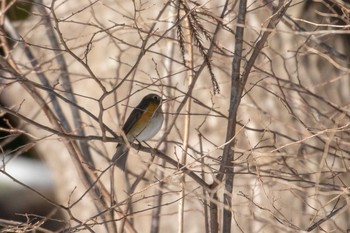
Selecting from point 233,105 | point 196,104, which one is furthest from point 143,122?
point 233,105

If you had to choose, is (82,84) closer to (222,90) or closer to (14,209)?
(222,90)

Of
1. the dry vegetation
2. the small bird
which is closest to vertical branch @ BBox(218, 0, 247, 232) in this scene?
the dry vegetation

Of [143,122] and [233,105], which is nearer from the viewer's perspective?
[233,105]

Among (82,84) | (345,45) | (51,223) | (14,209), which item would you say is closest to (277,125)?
(345,45)

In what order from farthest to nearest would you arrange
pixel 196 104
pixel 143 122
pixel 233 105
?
1. pixel 196 104
2. pixel 143 122
3. pixel 233 105

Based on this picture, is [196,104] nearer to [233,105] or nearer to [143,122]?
[143,122]

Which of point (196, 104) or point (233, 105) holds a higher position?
point (196, 104)

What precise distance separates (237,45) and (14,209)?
9.16m

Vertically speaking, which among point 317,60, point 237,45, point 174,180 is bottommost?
point 174,180

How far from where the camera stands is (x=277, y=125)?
5.91m

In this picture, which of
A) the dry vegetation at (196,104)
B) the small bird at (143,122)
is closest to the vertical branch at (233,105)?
the dry vegetation at (196,104)

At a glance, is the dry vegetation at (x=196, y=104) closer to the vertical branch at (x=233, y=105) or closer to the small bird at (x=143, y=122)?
the vertical branch at (x=233, y=105)

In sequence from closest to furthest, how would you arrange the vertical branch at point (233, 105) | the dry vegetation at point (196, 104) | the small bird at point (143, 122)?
the vertical branch at point (233, 105) → the dry vegetation at point (196, 104) → the small bird at point (143, 122)

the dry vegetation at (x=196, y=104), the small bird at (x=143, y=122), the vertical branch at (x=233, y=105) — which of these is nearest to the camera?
the vertical branch at (x=233, y=105)
